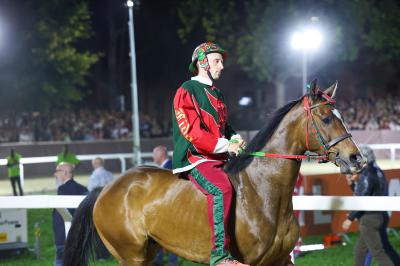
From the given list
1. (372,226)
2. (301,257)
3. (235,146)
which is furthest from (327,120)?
(301,257)

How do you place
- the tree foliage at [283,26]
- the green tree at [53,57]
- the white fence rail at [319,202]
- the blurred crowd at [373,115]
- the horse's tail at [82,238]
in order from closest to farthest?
the horse's tail at [82,238], the white fence rail at [319,202], the blurred crowd at [373,115], the green tree at [53,57], the tree foliage at [283,26]

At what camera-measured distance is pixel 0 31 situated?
1091 inches

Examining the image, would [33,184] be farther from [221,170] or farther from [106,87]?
[106,87]

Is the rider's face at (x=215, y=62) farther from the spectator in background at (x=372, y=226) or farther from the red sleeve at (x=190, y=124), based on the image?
the spectator in background at (x=372, y=226)

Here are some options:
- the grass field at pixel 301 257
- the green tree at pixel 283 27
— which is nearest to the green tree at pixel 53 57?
the green tree at pixel 283 27

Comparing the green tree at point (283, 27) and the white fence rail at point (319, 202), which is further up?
the green tree at point (283, 27)

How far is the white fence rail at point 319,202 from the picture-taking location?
6.96 metres

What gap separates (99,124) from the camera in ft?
95.3

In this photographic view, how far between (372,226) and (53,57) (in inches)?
1012

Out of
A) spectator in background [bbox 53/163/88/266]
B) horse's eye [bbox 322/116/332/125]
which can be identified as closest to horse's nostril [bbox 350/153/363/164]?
horse's eye [bbox 322/116/332/125]

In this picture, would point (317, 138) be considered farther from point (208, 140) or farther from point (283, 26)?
point (283, 26)

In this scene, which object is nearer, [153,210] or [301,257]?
[153,210]

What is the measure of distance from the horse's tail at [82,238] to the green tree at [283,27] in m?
30.9

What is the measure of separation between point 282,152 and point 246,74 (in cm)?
3799
